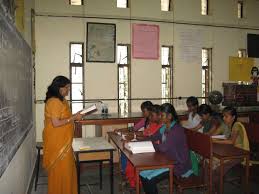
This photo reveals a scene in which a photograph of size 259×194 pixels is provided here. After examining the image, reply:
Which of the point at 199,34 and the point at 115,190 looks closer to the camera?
the point at 115,190

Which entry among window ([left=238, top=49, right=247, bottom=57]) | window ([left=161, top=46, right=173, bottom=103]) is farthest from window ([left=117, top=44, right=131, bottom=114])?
window ([left=238, top=49, right=247, bottom=57])

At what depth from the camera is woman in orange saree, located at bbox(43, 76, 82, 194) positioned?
303cm

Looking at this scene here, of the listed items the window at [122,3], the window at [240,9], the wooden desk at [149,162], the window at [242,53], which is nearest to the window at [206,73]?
the window at [242,53]

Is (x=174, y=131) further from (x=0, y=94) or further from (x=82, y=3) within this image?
(x=82, y=3)

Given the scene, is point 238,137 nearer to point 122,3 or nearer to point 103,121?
point 103,121

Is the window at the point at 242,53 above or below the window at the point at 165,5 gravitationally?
below

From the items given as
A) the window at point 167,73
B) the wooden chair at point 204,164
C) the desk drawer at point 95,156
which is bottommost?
the desk drawer at point 95,156

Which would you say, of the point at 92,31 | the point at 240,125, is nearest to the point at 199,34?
the point at 92,31

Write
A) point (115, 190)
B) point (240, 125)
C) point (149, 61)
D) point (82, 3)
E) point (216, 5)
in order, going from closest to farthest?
point (240, 125)
point (115, 190)
point (82, 3)
point (149, 61)
point (216, 5)

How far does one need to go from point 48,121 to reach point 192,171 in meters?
1.53

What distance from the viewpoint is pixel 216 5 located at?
6.29 meters

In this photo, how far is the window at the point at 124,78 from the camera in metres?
5.85

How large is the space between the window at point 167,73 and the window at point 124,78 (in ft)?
2.44

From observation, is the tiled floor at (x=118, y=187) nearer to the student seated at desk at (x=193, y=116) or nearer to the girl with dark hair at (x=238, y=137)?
the girl with dark hair at (x=238, y=137)
